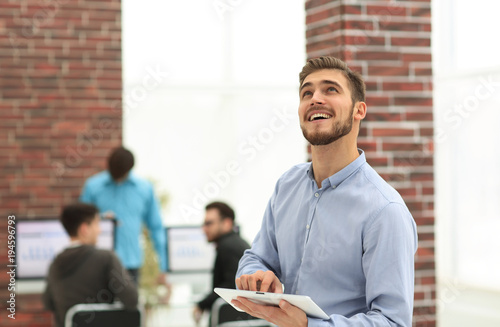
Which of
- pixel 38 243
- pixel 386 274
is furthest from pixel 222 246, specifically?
pixel 386 274

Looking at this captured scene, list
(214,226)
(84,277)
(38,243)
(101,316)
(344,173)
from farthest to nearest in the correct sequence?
(38,243) < (214,226) < (84,277) < (101,316) < (344,173)

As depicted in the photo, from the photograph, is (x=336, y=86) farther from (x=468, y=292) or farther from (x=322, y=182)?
(x=468, y=292)

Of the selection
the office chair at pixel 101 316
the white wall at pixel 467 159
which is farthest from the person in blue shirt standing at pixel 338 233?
the white wall at pixel 467 159

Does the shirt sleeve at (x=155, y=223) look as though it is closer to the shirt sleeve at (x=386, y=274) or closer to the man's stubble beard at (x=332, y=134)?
the man's stubble beard at (x=332, y=134)

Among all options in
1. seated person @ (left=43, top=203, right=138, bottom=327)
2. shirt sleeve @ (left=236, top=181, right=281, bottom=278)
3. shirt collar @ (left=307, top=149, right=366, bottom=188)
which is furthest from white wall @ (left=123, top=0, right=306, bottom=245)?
shirt collar @ (left=307, top=149, right=366, bottom=188)

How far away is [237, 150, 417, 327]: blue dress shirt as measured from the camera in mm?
1838

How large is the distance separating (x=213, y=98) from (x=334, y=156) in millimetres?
6424

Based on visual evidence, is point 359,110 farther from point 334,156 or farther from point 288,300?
point 288,300

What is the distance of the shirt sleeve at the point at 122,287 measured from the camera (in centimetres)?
389

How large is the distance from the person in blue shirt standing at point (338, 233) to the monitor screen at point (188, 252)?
3097 mm

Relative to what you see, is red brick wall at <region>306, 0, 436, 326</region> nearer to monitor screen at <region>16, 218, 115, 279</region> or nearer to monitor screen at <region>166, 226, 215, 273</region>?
monitor screen at <region>166, 226, 215, 273</region>

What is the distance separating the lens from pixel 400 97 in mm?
3613

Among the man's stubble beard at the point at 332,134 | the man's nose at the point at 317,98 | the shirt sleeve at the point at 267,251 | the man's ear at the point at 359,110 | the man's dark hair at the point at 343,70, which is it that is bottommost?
the shirt sleeve at the point at 267,251

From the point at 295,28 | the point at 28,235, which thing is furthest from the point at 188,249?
the point at 295,28
